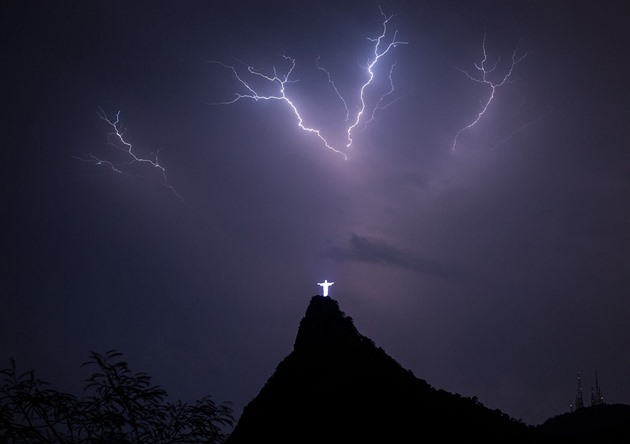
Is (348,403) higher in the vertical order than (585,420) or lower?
lower

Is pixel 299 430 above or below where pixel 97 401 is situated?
above

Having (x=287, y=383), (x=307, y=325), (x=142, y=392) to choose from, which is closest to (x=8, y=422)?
(x=142, y=392)

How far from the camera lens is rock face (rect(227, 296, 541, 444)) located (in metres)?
14.9

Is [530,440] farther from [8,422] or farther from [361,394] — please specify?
[8,422]

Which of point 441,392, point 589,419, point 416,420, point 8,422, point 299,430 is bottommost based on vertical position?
point 8,422

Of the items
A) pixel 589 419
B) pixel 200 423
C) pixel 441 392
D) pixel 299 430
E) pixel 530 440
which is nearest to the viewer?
pixel 200 423

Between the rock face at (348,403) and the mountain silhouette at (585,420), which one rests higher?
the mountain silhouette at (585,420)

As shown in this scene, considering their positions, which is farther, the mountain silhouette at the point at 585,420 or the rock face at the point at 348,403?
the mountain silhouette at the point at 585,420

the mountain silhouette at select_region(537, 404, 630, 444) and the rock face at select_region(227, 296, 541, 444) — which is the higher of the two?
the mountain silhouette at select_region(537, 404, 630, 444)

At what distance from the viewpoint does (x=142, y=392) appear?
31.4ft

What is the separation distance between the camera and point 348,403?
15391 mm

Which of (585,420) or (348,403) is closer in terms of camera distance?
(348,403)

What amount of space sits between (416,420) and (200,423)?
7.75 metres

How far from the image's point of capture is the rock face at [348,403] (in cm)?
1486
